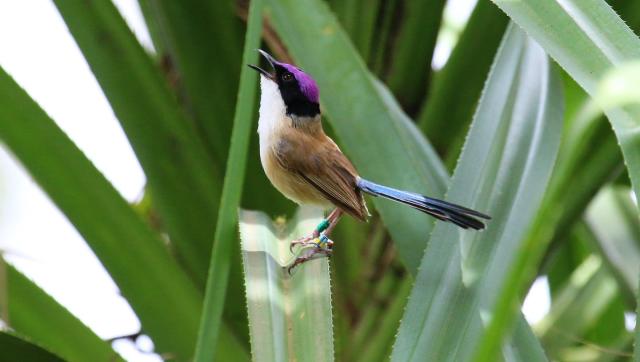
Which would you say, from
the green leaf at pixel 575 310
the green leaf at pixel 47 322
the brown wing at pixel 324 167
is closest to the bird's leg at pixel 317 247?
the brown wing at pixel 324 167

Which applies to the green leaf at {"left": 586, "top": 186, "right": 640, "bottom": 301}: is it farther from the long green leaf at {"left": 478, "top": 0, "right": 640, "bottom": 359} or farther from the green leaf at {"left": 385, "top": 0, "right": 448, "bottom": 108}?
the long green leaf at {"left": 478, "top": 0, "right": 640, "bottom": 359}

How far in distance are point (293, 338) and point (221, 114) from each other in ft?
3.56

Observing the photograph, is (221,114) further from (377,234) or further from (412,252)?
(412,252)

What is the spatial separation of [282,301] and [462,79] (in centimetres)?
106

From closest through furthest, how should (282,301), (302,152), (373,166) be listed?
1. (282,301)
2. (373,166)
3. (302,152)

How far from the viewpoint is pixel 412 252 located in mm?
1589

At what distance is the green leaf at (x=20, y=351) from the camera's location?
57.4 inches

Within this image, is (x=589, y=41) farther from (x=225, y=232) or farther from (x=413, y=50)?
(x=413, y=50)

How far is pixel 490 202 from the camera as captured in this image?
56.9 inches

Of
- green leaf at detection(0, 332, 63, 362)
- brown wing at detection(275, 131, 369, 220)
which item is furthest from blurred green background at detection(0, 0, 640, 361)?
brown wing at detection(275, 131, 369, 220)

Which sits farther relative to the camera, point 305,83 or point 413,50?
point 413,50

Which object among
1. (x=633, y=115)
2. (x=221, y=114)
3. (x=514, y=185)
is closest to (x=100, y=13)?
(x=221, y=114)

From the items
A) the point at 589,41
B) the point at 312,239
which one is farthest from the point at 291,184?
the point at 589,41

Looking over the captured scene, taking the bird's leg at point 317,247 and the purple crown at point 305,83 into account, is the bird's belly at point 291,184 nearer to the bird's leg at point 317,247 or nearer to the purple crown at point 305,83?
the purple crown at point 305,83
